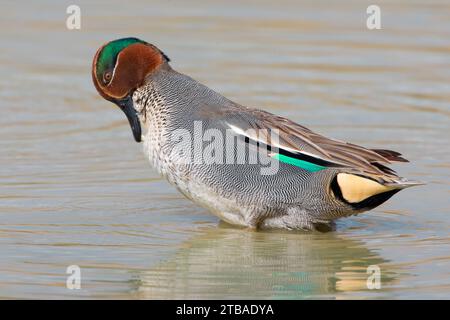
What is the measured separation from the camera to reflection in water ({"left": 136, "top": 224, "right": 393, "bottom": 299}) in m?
6.77

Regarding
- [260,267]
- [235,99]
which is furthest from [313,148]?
[235,99]

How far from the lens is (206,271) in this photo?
282 inches

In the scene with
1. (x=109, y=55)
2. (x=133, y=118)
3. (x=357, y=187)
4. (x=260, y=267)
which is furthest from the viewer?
(x=133, y=118)

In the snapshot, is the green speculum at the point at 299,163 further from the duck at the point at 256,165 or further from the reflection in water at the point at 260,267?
the reflection in water at the point at 260,267

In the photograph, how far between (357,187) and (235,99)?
417 centimetres

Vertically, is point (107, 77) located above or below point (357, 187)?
above

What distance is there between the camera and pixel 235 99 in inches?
462

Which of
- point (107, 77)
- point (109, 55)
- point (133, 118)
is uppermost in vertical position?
point (109, 55)

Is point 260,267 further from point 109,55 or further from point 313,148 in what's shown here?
point 109,55

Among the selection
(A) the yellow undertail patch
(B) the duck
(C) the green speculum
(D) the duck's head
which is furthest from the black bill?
(A) the yellow undertail patch

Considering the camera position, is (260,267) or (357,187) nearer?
(260,267)

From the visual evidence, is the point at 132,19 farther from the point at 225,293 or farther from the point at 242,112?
the point at 225,293

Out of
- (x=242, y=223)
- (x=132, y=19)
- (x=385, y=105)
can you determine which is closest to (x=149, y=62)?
(x=242, y=223)

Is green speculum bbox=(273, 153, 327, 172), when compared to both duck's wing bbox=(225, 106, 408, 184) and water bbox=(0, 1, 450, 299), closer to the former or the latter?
duck's wing bbox=(225, 106, 408, 184)
